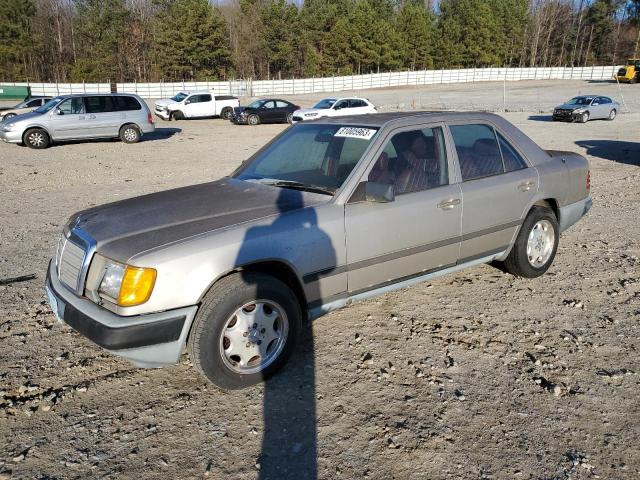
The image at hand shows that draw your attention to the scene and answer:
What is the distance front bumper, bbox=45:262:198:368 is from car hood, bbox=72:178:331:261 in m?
0.35

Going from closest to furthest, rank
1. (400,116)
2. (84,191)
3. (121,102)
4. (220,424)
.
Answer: (220,424) < (400,116) < (84,191) < (121,102)

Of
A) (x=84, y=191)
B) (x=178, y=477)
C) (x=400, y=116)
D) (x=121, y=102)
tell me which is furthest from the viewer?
(x=121, y=102)

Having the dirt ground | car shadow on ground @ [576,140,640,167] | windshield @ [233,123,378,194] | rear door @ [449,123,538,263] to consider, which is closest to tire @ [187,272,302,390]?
the dirt ground

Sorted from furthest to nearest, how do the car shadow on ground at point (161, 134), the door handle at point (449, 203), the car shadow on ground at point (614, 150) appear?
1. the car shadow on ground at point (161, 134)
2. the car shadow on ground at point (614, 150)
3. the door handle at point (449, 203)

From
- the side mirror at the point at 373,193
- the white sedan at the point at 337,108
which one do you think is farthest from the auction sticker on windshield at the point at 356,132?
the white sedan at the point at 337,108

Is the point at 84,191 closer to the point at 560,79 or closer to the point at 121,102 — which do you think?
the point at 121,102

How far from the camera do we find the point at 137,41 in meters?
66.9

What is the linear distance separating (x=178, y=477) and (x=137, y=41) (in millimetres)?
73344

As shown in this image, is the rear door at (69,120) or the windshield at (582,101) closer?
the rear door at (69,120)

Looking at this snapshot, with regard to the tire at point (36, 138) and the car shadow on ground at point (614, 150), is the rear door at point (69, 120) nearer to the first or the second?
the tire at point (36, 138)

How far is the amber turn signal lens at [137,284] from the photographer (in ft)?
9.34

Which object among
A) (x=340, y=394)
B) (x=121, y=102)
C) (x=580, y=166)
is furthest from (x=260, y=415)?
(x=121, y=102)

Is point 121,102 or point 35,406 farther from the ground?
point 121,102

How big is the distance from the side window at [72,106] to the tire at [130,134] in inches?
57.7
